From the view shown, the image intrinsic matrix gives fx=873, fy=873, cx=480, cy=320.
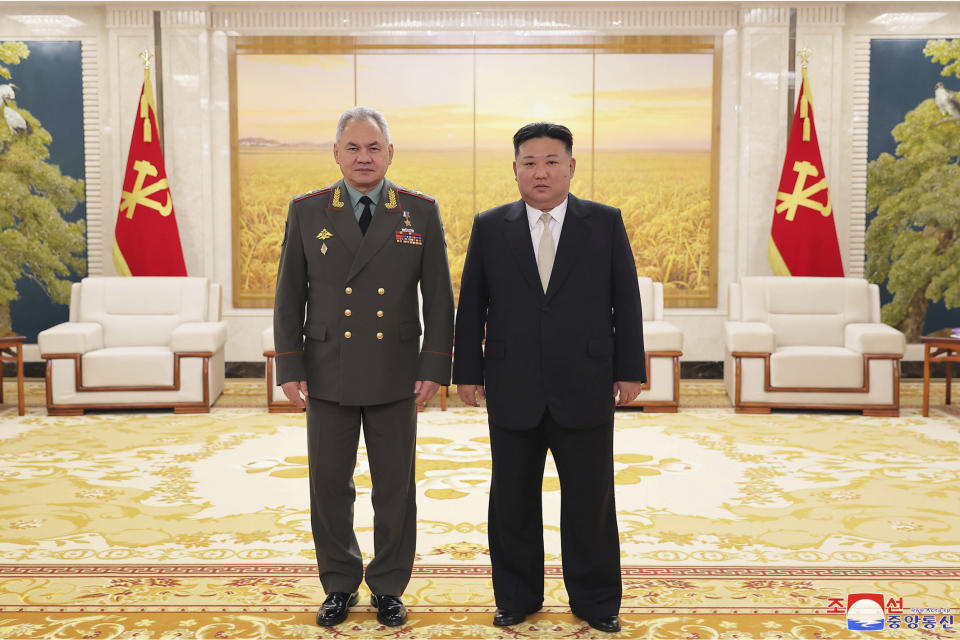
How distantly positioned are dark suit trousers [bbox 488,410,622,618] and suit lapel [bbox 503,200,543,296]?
41 centimetres

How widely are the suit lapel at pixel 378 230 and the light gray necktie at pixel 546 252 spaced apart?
0.44 m

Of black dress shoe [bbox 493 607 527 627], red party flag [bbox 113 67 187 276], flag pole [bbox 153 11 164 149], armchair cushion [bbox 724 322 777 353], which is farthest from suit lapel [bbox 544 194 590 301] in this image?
flag pole [bbox 153 11 164 149]

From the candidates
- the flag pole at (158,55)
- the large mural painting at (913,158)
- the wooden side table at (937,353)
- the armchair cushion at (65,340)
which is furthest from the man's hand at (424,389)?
the large mural painting at (913,158)

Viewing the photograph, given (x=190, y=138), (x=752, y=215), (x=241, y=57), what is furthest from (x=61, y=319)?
(x=752, y=215)

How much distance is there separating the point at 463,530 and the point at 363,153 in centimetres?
184

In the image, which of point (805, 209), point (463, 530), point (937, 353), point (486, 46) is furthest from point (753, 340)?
point (486, 46)

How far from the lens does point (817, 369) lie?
6367 mm

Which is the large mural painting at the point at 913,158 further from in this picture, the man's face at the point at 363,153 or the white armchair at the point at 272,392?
the man's face at the point at 363,153

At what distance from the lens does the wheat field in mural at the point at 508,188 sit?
8.25 meters

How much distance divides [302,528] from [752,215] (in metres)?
5.69

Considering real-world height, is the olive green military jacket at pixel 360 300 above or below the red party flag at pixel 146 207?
below

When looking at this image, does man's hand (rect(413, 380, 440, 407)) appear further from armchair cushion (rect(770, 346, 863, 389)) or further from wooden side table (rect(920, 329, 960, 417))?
wooden side table (rect(920, 329, 960, 417))

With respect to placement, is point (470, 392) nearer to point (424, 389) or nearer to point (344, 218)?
point (424, 389)

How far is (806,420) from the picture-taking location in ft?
20.3
